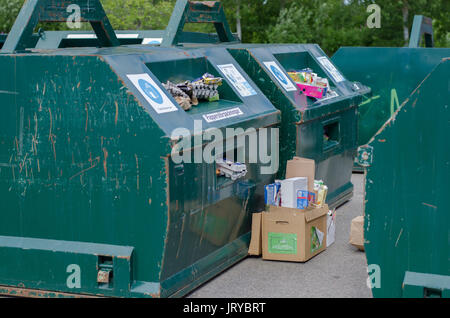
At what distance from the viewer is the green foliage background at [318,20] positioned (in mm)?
24683

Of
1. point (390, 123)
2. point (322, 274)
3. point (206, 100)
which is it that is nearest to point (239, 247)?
point (322, 274)

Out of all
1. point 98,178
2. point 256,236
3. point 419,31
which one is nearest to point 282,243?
point 256,236

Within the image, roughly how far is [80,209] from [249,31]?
26.3 metres

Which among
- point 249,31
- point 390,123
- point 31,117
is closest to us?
point 390,123

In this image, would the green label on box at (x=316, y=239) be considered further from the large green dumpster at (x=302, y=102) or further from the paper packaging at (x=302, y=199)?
the large green dumpster at (x=302, y=102)

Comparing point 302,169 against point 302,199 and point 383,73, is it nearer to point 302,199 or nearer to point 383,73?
point 302,199

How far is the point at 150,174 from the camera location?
161 inches

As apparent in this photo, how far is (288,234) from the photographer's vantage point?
5.10 meters

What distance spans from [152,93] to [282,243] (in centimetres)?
158

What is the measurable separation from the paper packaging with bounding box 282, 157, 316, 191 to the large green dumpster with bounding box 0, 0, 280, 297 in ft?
2.89

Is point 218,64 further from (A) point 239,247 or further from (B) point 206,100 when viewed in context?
(A) point 239,247

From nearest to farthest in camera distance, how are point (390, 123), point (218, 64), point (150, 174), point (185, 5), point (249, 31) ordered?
point (390, 123) < point (150, 174) < point (218, 64) < point (185, 5) < point (249, 31)

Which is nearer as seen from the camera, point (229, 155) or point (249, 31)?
point (229, 155)

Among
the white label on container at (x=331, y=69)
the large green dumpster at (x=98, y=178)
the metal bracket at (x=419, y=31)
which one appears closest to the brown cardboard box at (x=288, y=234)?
the large green dumpster at (x=98, y=178)
